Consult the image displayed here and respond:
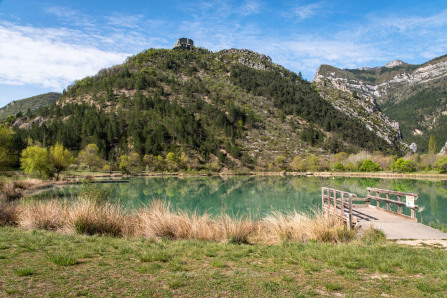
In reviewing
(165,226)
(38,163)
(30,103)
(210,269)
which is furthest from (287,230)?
(30,103)

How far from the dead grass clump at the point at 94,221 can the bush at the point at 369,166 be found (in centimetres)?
7877

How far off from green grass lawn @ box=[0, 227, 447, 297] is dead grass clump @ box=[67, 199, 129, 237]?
1.36 metres

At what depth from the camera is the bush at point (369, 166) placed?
7593 cm

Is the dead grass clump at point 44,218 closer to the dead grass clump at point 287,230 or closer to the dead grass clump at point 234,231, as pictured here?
the dead grass clump at point 234,231

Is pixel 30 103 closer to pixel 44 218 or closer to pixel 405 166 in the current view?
pixel 405 166

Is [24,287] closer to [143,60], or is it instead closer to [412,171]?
[412,171]

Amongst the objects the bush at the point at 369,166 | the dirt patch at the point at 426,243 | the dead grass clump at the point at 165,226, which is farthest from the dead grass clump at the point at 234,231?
the bush at the point at 369,166

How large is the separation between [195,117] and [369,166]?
61.2 metres

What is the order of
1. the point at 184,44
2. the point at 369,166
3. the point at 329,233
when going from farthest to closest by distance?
the point at 184,44
the point at 369,166
the point at 329,233

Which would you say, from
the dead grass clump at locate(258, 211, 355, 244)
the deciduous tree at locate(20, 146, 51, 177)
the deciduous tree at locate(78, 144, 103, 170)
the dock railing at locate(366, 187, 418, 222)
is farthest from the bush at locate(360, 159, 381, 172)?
the dead grass clump at locate(258, 211, 355, 244)

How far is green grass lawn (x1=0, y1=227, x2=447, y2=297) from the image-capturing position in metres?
4.32

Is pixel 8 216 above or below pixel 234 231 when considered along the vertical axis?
above

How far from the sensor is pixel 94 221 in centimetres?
935

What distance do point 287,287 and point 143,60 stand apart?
154400 mm
